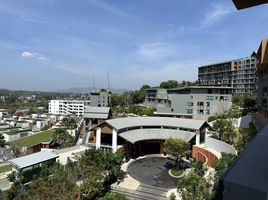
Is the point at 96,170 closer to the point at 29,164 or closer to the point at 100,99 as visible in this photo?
the point at 29,164

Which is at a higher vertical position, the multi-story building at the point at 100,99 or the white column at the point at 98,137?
the multi-story building at the point at 100,99

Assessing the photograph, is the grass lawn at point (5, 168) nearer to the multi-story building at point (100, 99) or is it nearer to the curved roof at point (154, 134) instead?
the curved roof at point (154, 134)

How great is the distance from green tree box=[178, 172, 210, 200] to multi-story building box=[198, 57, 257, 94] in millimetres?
60947

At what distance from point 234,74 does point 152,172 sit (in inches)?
2326

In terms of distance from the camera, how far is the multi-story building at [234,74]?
225 feet

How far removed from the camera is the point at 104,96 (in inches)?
2726

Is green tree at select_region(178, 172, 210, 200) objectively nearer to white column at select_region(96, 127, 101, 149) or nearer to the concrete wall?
the concrete wall

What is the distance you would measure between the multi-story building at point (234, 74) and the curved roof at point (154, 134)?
47.0 meters

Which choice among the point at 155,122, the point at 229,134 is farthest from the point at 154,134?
the point at 229,134

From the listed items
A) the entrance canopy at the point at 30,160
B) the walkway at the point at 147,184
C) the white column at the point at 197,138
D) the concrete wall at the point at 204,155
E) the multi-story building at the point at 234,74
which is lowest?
the walkway at the point at 147,184

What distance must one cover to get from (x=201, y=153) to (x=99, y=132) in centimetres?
1206

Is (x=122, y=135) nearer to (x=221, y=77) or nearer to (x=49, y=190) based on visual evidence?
(x=49, y=190)

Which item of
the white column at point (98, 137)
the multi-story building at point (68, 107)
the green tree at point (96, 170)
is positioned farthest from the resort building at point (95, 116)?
the multi-story building at point (68, 107)

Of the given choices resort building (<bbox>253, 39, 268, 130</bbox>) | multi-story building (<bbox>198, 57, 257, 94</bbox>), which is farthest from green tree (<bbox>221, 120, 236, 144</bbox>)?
multi-story building (<bbox>198, 57, 257, 94</bbox>)
